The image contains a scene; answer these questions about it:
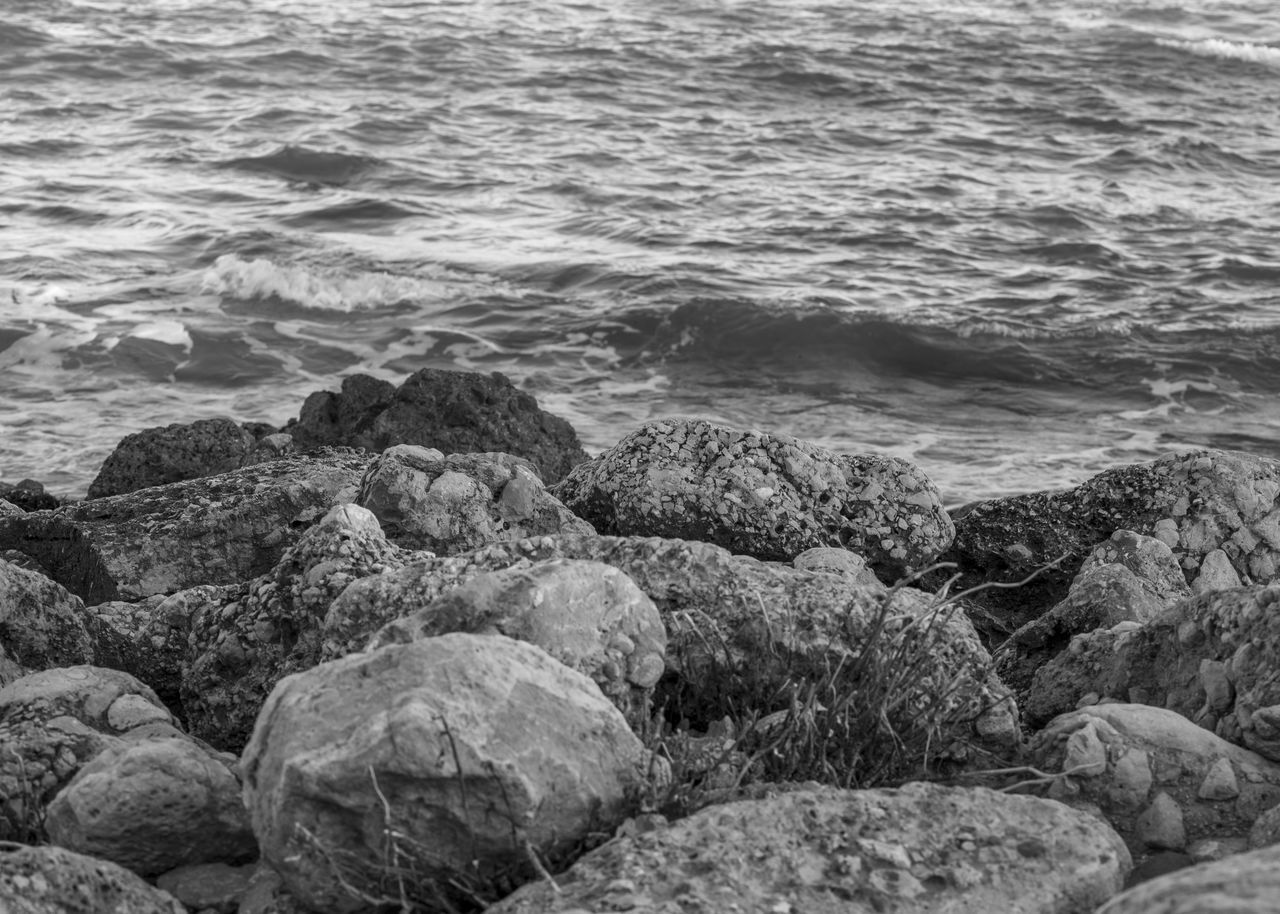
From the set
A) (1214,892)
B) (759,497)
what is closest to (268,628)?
(759,497)

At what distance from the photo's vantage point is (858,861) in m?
2.55

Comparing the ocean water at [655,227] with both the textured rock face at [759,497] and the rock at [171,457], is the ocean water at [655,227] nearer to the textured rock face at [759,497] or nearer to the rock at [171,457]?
the rock at [171,457]

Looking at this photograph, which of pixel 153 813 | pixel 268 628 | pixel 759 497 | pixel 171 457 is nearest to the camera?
pixel 153 813

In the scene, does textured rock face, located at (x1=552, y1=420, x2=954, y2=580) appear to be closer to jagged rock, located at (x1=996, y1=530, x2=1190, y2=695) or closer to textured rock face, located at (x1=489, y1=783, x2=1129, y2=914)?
jagged rock, located at (x1=996, y1=530, x2=1190, y2=695)

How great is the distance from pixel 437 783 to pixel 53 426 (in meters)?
8.30

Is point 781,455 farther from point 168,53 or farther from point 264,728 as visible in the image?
point 168,53

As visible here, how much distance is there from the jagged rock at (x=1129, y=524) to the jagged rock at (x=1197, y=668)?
1296 millimetres

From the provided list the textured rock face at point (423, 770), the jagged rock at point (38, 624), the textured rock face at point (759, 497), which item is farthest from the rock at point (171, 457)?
the textured rock face at point (423, 770)

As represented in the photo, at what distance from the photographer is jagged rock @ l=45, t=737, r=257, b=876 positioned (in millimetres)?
2955

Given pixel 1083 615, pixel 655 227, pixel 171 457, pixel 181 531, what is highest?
pixel 1083 615

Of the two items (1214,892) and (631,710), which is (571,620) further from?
(1214,892)

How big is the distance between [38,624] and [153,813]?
144 centimetres

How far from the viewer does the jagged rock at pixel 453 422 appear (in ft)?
23.6

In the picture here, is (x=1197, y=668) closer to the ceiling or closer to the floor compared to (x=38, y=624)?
closer to the ceiling
